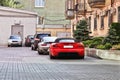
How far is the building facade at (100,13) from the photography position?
32.0 metres

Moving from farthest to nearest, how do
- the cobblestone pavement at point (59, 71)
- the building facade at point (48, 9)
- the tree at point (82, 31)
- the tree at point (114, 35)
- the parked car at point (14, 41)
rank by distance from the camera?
the building facade at point (48, 9) < the parked car at point (14, 41) < the tree at point (82, 31) < the tree at point (114, 35) < the cobblestone pavement at point (59, 71)

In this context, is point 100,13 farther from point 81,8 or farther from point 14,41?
point 14,41

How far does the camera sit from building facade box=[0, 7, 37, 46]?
56.2 m

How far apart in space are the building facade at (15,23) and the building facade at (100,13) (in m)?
12.4

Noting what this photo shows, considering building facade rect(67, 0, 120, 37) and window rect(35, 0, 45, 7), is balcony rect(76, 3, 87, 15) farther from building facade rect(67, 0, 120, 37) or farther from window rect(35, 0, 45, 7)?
window rect(35, 0, 45, 7)

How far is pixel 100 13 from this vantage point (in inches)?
1473

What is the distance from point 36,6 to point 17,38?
71.0 feet

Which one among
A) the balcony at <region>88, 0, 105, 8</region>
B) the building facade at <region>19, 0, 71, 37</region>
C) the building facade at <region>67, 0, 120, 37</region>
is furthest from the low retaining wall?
the building facade at <region>19, 0, 71, 37</region>

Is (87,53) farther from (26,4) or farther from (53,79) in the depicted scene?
(26,4)

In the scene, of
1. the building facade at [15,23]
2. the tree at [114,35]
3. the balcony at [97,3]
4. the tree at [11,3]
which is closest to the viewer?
the tree at [114,35]

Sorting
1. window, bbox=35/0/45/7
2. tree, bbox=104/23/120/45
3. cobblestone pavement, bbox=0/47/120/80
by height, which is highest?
window, bbox=35/0/45/7

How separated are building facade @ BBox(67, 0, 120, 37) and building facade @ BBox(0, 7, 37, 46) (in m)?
12.4

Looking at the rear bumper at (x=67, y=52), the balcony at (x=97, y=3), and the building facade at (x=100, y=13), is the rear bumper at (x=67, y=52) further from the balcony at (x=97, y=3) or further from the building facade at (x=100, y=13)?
the balcony at (x=97, y=3)

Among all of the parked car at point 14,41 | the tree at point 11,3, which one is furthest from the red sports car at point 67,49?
A: the tree at point 11,3
